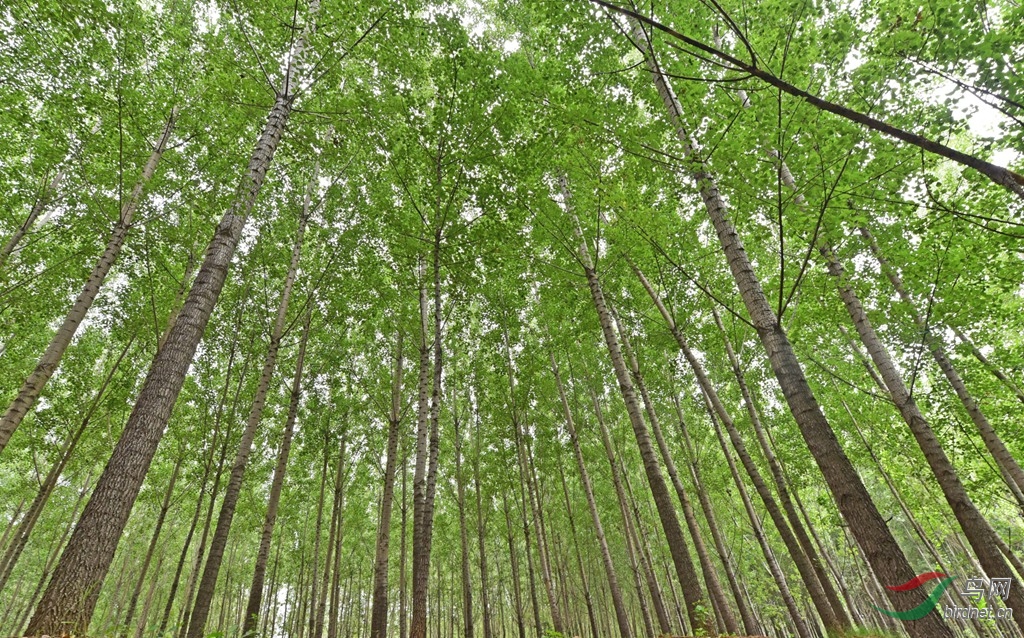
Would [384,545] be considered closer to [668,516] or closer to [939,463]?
[668,516]

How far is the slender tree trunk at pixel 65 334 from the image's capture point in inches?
231

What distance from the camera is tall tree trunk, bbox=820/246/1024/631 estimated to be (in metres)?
6.19

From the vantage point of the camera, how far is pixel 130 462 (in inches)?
158

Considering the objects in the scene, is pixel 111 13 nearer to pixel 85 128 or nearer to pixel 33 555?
pixel 85 128

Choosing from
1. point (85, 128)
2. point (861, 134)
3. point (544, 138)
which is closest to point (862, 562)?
point (861, 134)

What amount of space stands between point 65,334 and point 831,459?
33.6 feet

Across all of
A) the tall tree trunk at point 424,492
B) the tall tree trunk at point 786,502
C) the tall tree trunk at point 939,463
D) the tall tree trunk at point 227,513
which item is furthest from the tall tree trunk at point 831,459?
the tall tree trunk at point 227,513

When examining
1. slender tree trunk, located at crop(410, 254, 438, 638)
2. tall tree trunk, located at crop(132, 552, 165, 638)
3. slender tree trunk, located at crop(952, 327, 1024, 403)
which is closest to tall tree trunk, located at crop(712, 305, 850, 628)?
slender tree trunk, located at crop(952, 327, 1024, 403)

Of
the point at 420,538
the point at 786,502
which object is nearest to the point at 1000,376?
the point at 786,502

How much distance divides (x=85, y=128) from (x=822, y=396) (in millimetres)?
19964

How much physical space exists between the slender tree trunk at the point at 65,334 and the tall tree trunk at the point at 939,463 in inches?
451

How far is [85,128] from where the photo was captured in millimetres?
8031

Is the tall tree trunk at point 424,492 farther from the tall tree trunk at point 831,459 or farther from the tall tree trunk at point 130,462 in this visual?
the tall tree trunk at point 831,459

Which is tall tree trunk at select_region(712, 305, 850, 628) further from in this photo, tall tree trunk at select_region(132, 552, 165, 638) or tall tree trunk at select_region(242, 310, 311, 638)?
tall tree trunk at select_region(132, 552, 165, 638)
